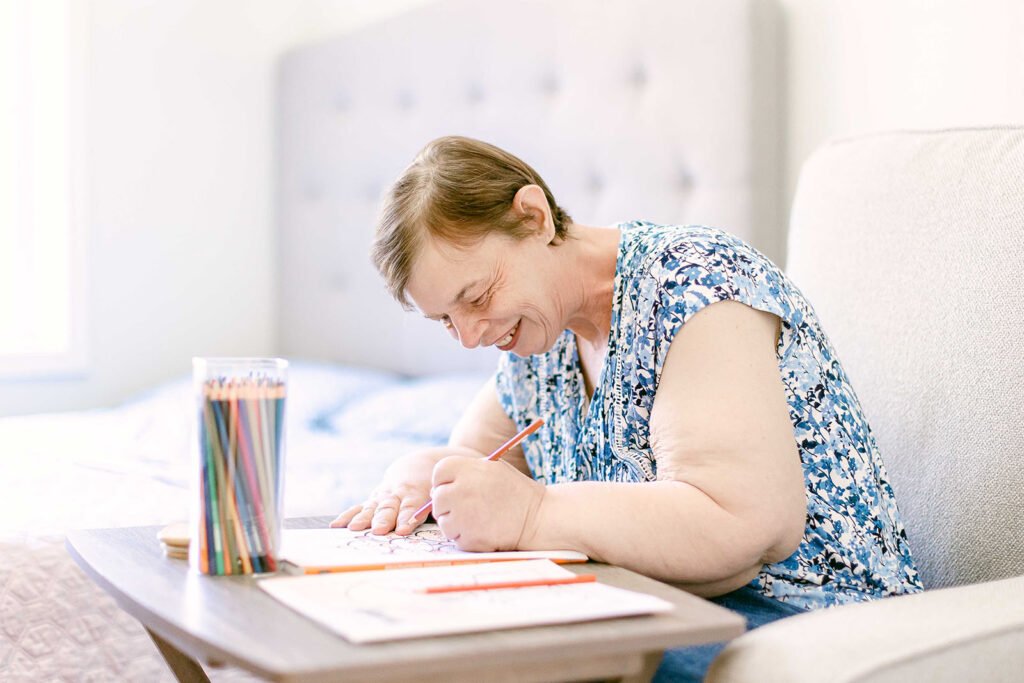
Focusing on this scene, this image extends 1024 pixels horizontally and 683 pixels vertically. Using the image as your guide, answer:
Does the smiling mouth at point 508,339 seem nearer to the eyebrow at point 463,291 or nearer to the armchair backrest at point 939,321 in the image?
the eyebrow at point 463,291

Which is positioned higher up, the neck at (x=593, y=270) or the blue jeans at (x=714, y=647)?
the neck at (x=593, y=270)

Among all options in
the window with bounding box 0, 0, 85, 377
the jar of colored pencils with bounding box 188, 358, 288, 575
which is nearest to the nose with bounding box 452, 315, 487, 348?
the jar of colored pencils with bounding box 188, 358, 288, 575

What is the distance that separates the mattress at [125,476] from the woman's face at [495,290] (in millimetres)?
249

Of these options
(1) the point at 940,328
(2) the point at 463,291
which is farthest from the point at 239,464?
(1) the point at 940,328

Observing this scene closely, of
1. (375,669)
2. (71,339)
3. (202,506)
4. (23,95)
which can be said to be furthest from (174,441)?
(375,669)

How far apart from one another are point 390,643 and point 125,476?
55.6 inches

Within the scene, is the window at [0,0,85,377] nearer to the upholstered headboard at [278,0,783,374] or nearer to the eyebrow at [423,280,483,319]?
the upholstered headboard at [278,0,783,374]

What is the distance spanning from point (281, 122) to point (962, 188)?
246 cm

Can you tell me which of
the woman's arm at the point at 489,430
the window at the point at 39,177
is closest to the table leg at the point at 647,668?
the woman's arm at the point at 489,430

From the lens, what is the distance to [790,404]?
1.16m

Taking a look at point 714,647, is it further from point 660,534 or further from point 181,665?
point 181,665

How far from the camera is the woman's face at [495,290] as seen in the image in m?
1.22

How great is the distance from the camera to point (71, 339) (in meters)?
3.16

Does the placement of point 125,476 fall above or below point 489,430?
below
